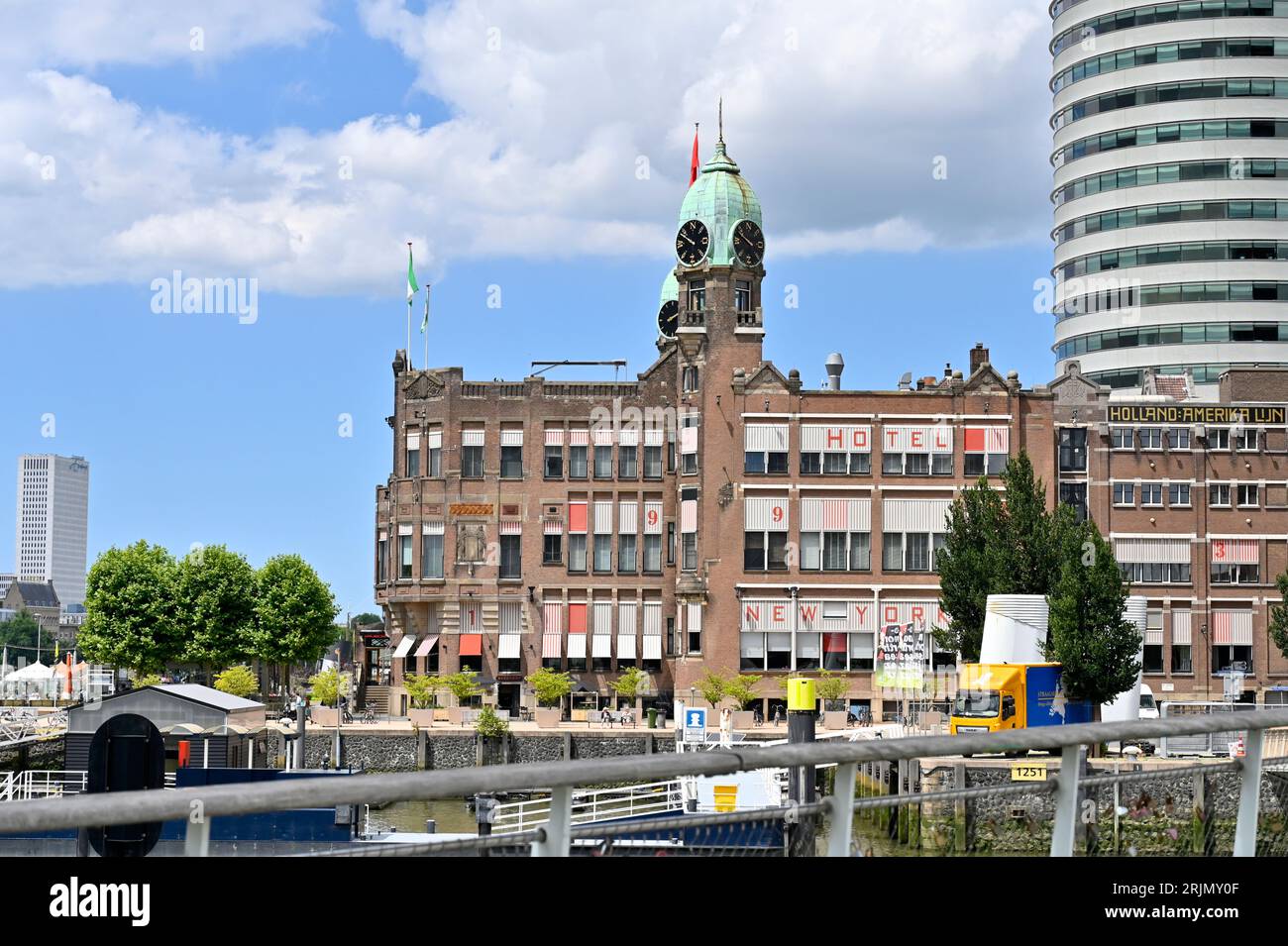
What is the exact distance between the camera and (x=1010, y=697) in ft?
215

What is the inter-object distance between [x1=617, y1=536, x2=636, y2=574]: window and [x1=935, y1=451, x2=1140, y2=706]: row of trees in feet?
66.3

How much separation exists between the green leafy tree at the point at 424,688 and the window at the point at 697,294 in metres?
24.1

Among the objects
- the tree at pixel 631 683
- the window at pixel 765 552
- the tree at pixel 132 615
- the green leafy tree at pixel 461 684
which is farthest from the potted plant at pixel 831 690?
the tree at pixel 132 615

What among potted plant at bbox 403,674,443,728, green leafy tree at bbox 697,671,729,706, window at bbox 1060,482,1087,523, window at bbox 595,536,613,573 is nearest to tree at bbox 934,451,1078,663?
window at bbox 1060,482,1087,523

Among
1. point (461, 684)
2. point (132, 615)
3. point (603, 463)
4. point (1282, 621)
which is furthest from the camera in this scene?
point (132, 615)

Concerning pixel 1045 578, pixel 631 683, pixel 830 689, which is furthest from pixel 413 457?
pixel 1045 578

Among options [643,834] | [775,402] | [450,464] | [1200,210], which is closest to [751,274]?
[775,402]

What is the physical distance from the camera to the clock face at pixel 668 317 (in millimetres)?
113938

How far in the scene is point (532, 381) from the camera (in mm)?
94625

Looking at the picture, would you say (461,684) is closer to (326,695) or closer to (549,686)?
(549,686)

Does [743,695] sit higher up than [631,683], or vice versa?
[631,683]

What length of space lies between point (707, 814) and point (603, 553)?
85925 millimetres

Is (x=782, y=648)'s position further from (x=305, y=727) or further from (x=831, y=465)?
(x=305, y=727)

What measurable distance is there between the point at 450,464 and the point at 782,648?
68.8ft
